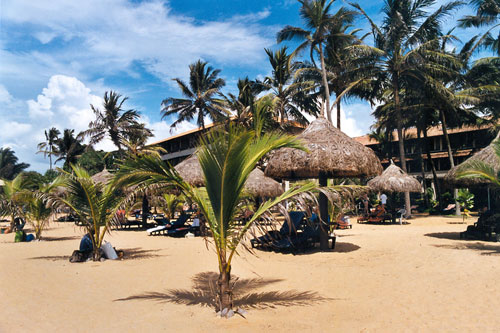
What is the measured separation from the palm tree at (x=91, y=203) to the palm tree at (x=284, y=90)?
18875mm

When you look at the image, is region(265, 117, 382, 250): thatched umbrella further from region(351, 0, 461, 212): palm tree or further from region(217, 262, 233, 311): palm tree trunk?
region(351, 0, 461, 212): palm tree

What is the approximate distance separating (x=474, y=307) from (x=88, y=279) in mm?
6355

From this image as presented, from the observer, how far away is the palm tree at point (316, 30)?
20.8 meters

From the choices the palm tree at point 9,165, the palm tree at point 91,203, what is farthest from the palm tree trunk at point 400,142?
the palm tree at point 9,165

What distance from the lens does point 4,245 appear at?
11.7 m

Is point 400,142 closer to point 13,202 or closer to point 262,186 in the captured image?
point 262,186

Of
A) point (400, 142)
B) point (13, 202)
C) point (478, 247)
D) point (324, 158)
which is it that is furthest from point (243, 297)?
point (400, 142)

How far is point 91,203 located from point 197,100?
21.6 meters

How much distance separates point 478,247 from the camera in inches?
379

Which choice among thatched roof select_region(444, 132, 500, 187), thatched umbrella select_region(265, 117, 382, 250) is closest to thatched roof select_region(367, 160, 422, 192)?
thatched roof select_region(444, 132, 500, 187)

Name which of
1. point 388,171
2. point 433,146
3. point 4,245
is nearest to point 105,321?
point 4,245

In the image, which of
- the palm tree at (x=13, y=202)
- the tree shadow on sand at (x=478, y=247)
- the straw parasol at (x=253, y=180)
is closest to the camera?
the tree shadow on sand at (x=478, y=247)

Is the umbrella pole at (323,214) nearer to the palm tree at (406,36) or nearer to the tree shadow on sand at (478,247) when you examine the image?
the tree shadow on sand at (478,247)

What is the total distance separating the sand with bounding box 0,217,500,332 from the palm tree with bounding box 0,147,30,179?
42.0m
